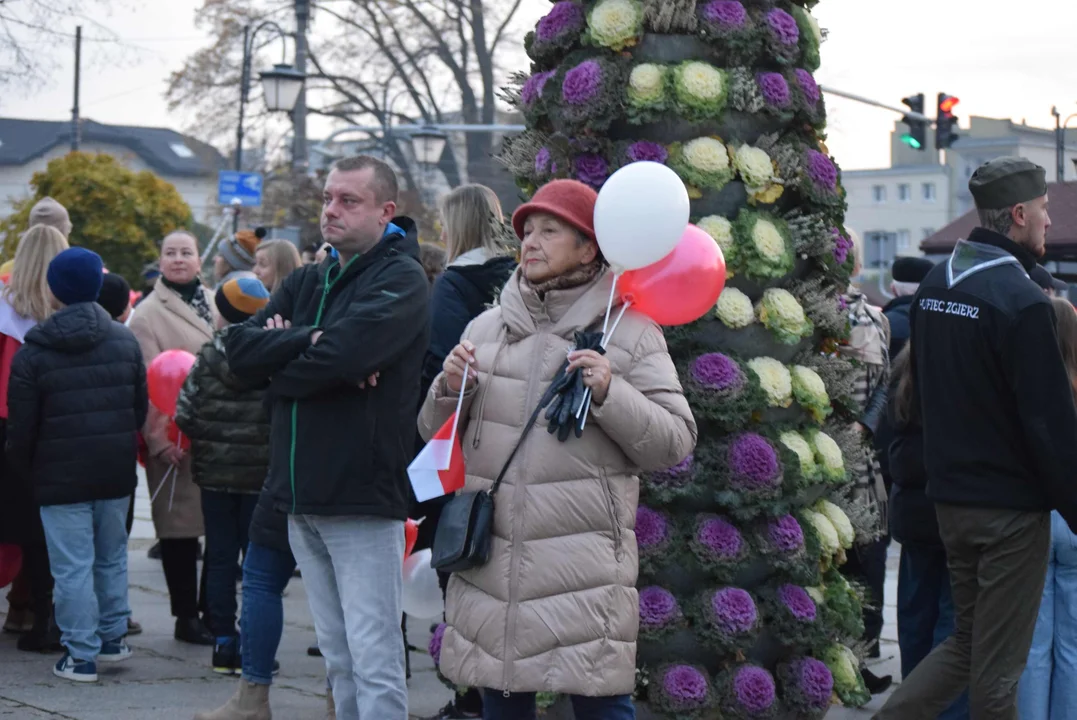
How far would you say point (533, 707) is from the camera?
13.9 ft

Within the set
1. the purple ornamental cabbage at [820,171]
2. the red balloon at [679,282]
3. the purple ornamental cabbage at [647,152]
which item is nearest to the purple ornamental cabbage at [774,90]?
the purple ornamental cabbage at [820,171]

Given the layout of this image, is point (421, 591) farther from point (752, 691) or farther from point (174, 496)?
point (174, 496)

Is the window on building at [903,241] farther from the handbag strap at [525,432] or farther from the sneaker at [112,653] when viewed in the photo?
the handbag strap at [525,432]

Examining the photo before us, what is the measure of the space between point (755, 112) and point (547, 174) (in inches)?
34.6

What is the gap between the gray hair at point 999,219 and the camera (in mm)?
5125

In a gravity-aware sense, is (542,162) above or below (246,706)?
above

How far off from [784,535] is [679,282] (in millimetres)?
1535

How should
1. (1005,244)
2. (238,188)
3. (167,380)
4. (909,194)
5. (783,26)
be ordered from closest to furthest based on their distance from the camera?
(1005,244) < (783,26) < (167,380) < (238,188) < (909,194)

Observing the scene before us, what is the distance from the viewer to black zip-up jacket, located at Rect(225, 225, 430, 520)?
4797 millimetres

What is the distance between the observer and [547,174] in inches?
229

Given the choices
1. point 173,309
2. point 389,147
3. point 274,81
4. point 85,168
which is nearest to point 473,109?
point 389,147

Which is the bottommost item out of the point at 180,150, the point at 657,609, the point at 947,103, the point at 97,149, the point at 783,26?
the point at 657,609

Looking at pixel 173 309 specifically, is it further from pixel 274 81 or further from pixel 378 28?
pixel 378 28

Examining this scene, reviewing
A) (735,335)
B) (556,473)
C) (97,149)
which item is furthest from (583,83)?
(97,149)
